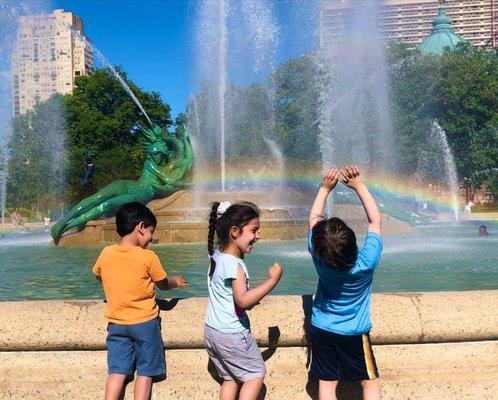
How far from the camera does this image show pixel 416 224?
19.3m

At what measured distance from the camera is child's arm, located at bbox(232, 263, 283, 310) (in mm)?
2922

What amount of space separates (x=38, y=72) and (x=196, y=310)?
6883cm

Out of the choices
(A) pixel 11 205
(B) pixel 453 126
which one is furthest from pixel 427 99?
(A) pixel 11 205

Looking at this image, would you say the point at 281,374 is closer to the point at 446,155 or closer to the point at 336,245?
the point at 336,245

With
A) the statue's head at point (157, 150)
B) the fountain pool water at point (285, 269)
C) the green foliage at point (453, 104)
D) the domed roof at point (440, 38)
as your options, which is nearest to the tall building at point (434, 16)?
the domed roof at point (440, 38)

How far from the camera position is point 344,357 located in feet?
10.0

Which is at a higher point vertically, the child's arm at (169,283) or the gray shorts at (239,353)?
the child's arm at (169,283)

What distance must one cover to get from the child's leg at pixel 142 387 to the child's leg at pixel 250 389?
0.51 metres

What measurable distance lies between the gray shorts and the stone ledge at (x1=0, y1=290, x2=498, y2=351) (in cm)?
30

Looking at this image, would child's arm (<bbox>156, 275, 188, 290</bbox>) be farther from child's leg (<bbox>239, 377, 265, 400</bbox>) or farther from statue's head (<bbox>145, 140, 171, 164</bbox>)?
statue's head (<bbox>145, 140, 171, 164</bbox>)

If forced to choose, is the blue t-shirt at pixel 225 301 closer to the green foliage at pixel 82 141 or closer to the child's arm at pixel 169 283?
the child's arm at pixel 169 283

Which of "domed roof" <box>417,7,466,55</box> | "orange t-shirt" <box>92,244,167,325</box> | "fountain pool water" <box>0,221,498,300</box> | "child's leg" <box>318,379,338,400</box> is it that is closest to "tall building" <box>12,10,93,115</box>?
"domed roof" <box>417,7,466,55</box>

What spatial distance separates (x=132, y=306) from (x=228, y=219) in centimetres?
67

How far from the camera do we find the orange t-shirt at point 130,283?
10.5 feet
